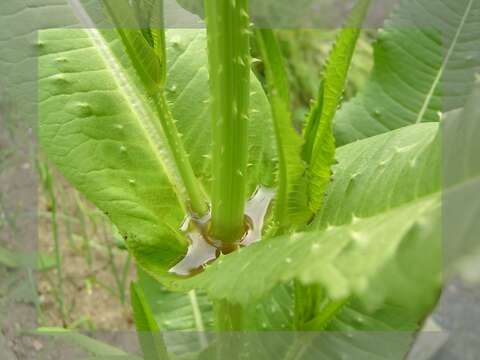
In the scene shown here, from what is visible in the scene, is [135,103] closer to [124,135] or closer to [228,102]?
[124,135]

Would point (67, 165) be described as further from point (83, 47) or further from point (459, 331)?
point (459, 331)

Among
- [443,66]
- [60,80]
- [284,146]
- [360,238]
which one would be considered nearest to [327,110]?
[284,146]

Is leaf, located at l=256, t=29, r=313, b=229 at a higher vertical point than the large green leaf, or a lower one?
higher

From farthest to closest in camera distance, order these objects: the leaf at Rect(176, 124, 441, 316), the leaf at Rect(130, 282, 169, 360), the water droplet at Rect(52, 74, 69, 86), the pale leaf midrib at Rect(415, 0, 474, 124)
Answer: the pale leaf midrib at Rect(415, 0, 474, 124)
the water droplet at Rect(52, 74, 69, 86)
the leaf at Rect(130, 282, 169, 360)
the leaf at Rect(176, 124, 441, 316)

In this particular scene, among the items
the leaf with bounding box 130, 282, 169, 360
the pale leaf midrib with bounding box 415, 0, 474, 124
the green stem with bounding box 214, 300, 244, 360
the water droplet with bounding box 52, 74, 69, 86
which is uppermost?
the water droplet with bounding box 52, 74, 69, 86

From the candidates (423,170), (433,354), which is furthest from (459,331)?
(423,170)

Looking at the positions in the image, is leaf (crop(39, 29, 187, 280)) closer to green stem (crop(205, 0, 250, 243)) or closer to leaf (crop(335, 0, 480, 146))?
green stem (crop(205, 0, 250, 243))

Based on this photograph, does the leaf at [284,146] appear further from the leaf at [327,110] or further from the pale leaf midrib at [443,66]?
the pale leaf midrib at [443,66]

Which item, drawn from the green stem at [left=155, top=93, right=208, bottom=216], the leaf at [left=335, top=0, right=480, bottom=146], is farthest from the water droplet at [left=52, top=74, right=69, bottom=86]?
the leaf at [left=335, top=0, right=480, bottom=146]
